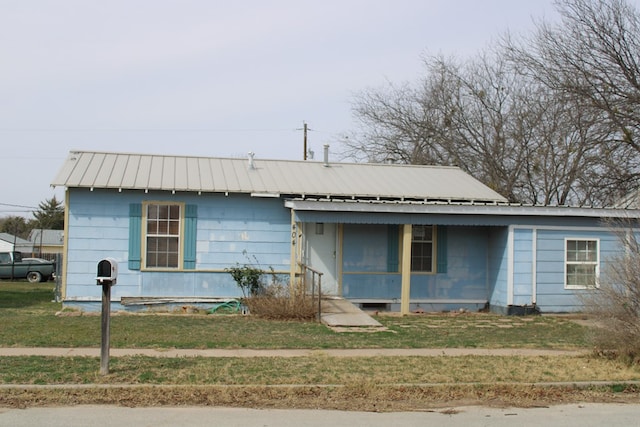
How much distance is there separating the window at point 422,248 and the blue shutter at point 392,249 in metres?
0.43

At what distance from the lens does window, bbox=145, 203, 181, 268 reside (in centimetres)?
1725

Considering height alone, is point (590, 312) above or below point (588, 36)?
below

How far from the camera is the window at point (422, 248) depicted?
61.4 ft

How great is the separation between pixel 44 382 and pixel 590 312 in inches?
307

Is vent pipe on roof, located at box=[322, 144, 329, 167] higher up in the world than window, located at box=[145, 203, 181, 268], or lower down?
higher up

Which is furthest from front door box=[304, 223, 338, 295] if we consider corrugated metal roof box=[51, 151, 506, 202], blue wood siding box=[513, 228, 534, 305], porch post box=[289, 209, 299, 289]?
blue wood siding box=[513, 228, 534, 305]

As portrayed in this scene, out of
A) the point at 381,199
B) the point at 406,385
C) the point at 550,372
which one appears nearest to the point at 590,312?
the point at 550,372

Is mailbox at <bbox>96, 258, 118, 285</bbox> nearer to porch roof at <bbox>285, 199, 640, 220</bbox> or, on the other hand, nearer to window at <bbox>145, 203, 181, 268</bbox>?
porch roof at <bbox>285, 199, 640, 220</bbox>

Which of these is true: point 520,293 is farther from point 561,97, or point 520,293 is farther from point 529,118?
point 529,118

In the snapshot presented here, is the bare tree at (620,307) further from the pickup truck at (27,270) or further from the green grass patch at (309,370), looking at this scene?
the pickup truck at (27,270)

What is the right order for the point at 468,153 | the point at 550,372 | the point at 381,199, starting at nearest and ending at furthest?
the point at 550,372
the point at 381,199
the point at 468,153

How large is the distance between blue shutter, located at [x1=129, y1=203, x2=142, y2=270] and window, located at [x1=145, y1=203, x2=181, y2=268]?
207mm

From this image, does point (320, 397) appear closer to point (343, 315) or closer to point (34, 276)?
point (343, 315)

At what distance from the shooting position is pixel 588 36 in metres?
21.5
